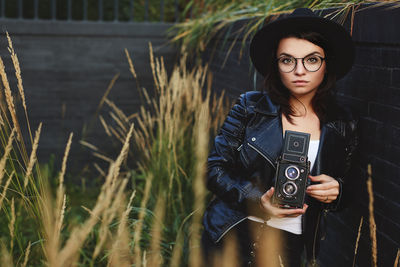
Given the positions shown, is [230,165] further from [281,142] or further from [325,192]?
[325,192]

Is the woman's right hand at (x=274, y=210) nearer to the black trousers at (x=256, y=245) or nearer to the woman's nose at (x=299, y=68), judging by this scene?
the black trousers at (x=256, y=245)

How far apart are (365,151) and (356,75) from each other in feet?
1.16

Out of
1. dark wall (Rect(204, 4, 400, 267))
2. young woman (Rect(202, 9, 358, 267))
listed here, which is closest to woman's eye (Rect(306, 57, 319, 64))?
young woman (Rect(202, 9, 358, 267))

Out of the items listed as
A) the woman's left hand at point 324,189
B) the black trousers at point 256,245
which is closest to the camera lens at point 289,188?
the woman's left hand at point 324,189

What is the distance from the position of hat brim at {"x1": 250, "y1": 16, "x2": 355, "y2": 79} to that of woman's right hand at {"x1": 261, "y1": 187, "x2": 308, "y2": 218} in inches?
21.8

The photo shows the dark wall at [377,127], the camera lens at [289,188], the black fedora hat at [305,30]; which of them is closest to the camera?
the camera lens at [289,188]

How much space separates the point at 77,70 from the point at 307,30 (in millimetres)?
4126

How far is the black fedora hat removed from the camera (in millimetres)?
1993

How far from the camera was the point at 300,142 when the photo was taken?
74.3 inches

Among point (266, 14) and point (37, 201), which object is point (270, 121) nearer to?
point (37, 201)

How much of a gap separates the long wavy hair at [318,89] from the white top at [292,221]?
118 mm

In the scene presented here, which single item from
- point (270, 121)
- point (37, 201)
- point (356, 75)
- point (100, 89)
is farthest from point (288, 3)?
point (100, 89)

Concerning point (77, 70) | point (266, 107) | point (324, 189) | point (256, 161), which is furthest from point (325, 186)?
point (77, 70)

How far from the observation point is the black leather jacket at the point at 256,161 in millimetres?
2027
